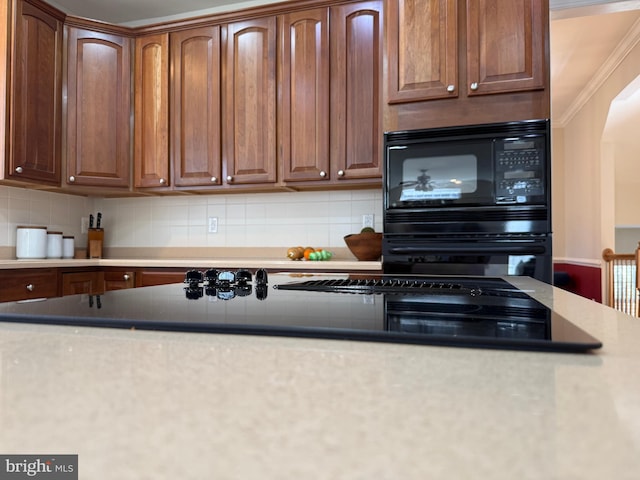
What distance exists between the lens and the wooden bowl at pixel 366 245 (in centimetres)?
273

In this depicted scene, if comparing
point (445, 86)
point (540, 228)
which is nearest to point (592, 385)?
point (540, 228)

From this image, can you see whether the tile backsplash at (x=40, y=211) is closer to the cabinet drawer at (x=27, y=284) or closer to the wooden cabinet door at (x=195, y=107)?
the cabinet drawer at (x=27, y=284)

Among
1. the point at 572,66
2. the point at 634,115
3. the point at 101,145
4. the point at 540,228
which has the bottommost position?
the point at 540,228

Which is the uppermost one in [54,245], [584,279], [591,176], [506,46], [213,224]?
[506,46]

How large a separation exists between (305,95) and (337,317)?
2.43m

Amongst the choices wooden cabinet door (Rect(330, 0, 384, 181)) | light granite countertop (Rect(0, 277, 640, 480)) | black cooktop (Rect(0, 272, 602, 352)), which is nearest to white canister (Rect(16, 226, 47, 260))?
wooden cabinet door (Rect(330, 0, 384, 181))

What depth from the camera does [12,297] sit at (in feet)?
8.18

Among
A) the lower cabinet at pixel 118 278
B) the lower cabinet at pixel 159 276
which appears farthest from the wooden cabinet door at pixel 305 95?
the lower cabinet at pixel 118 278

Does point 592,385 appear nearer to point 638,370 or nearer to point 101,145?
point 638,370

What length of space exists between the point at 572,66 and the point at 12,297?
513 cm

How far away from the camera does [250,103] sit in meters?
2.90

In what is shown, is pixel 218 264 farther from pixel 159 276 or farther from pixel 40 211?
pixel 40 211

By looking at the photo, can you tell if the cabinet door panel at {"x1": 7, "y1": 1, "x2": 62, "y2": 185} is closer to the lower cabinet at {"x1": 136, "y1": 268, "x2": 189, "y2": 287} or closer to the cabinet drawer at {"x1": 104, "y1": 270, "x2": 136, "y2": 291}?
the cabinet drawer at {"x1": 104, "y1": 270, "x2": 136, "y2": 291}

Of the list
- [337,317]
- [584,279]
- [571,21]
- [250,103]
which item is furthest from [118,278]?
[584,279]
